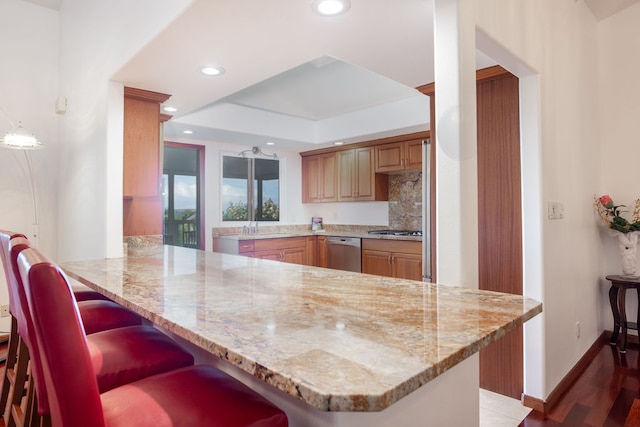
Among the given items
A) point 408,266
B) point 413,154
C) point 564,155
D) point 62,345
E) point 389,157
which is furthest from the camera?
point 389,157

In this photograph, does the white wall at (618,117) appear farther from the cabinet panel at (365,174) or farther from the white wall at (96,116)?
the white wall at (96,116)

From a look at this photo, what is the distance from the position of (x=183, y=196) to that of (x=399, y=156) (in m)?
2.87

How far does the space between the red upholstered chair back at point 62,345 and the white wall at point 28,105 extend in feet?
11.1

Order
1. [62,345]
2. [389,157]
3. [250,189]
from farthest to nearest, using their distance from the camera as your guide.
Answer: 1. [250,189]
2. [389,157]
3. [62,345]

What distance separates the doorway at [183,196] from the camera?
15.5ft

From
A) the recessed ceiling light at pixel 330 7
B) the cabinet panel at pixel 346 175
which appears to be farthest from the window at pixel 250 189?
the recessed ceiling light at pixel 330 7

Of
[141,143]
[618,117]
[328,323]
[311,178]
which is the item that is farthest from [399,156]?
[328,323]

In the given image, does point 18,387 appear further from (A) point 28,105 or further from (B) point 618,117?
(B) point 618,117

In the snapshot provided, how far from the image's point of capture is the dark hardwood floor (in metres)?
2.08

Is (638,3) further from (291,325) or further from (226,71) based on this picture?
(291,325)

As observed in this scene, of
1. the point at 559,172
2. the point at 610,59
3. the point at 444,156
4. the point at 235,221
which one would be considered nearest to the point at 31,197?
the point at 235,221

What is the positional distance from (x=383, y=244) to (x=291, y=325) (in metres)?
3.73

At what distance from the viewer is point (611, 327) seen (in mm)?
3463

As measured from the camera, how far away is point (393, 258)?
4.36 m
